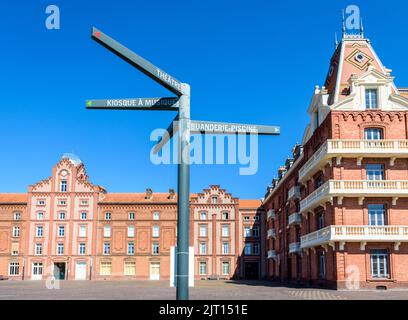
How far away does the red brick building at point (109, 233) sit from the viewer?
7631 cm

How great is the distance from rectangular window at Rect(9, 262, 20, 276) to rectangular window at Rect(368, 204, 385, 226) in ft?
189

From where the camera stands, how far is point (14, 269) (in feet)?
250

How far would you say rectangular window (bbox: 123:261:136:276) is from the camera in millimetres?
76625

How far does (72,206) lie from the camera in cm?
7756

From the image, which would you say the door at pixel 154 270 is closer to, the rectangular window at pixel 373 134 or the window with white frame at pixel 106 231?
the window with white frame at pixel 106 231

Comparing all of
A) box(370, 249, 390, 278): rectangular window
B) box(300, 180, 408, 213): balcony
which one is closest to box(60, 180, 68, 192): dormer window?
box(300, 180, 408, 213): balcony

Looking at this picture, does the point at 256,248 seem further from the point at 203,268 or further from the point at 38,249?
the point at 38,249

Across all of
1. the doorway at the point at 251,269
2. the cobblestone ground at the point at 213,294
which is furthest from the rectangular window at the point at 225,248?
the cobblestone ground at the point at 213,294

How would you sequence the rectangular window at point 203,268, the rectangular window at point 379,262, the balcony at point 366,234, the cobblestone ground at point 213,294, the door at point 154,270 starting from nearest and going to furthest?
the cobblestone ground at point 213,294
the balcony at point 366,234
the rectangular window at point 379,262
the door at point 154,270
the rectangular window at point 203,268

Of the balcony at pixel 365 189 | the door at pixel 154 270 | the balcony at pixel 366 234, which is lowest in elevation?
the door at pixel 154 270

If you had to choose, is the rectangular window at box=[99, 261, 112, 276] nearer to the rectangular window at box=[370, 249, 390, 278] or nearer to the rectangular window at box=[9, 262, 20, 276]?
the rectangular window at box=[9, 262, 20, 276]

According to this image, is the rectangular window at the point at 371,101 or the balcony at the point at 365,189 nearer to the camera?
the balcony at the point at 365,189

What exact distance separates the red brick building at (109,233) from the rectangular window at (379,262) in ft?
137
